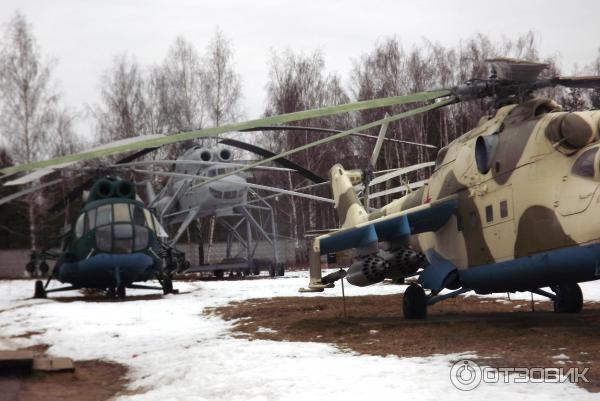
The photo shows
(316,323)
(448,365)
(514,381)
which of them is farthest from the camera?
(316,323)

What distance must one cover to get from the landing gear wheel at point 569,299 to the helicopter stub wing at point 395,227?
2306 mm

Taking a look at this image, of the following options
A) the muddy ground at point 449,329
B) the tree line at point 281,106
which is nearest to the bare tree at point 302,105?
the tree line at point 281,106

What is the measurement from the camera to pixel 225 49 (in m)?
38.1

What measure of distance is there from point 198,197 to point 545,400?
22545mm

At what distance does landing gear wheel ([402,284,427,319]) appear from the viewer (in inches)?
413

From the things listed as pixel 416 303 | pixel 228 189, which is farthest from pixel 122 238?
pixel 228 189

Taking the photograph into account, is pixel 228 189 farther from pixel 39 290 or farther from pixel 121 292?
pixel 39 290

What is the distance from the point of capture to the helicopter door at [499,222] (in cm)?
881

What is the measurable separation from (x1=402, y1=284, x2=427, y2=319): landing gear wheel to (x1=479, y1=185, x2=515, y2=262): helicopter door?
5.47ft

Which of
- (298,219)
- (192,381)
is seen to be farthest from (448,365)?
(298,219)

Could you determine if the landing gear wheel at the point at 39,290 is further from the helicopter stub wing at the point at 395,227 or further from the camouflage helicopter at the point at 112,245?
the helicopter stub wing at the point at 395,227

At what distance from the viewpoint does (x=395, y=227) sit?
1038 centimetres

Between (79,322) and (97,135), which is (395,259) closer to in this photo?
(79,322)

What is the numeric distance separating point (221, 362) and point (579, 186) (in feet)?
15.0
